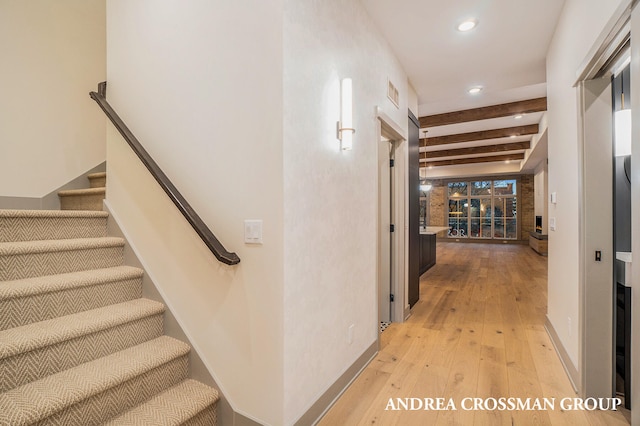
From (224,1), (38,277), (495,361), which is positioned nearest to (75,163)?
(38,277)

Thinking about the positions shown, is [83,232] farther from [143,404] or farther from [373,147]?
[373,147]

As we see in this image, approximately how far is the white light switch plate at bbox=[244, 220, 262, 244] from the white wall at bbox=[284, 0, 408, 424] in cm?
15

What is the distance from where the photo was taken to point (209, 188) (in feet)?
5.92

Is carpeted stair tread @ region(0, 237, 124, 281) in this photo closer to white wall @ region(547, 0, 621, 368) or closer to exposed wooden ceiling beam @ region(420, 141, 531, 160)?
white wall @ region(547, 0, 621, 368)

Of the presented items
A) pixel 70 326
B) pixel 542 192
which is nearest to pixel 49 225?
pixel 70 326

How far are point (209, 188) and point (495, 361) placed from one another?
106 inches

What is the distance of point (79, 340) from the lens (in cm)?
161

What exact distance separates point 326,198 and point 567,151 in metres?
2.02

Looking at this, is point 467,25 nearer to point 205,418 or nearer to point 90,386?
point 205,418

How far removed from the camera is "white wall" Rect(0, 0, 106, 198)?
8.74 feet

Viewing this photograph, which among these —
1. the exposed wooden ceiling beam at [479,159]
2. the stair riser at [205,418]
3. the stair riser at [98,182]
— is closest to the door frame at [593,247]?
the stair riser at [205,418]

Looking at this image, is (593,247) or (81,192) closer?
(593,247)

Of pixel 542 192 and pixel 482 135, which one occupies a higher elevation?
pixel 482 135

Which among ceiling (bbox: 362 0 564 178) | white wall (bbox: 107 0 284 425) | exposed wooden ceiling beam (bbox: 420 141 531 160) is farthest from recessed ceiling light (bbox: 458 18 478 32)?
exposed wooden ceiling beam (bbox: 420 141 531 160)
